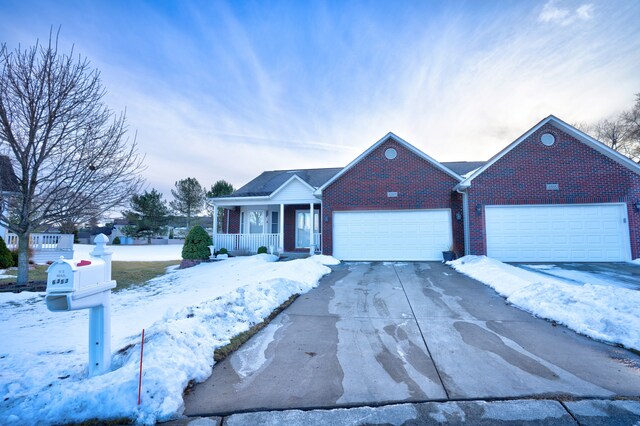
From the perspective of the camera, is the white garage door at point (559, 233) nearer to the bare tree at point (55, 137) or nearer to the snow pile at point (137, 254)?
the bare tree at point (55, 137)

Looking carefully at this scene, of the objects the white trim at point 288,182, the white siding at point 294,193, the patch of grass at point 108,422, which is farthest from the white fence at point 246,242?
the patch of grass at point 108,422

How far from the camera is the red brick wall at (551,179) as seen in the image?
11305mm

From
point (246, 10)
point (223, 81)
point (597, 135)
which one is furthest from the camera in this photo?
point (597, 135)

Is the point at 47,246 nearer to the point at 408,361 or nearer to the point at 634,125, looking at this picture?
the point at 408,361

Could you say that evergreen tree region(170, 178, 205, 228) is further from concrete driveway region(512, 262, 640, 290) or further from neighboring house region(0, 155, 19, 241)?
concrete driveway region(512, 262, 640, 290)

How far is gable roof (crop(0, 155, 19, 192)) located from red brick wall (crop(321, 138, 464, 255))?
35.0ft

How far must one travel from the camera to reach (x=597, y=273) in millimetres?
8797

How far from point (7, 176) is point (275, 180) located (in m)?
12.8

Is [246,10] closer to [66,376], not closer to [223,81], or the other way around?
[223,81]

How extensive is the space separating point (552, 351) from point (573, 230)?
34.1 ft

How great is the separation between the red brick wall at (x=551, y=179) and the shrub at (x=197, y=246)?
12377 mm

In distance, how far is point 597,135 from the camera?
26547 millimetres

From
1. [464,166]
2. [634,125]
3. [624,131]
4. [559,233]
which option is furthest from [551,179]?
[624,131]

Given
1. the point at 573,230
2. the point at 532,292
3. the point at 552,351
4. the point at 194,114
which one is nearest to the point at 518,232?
the point at 573,230
